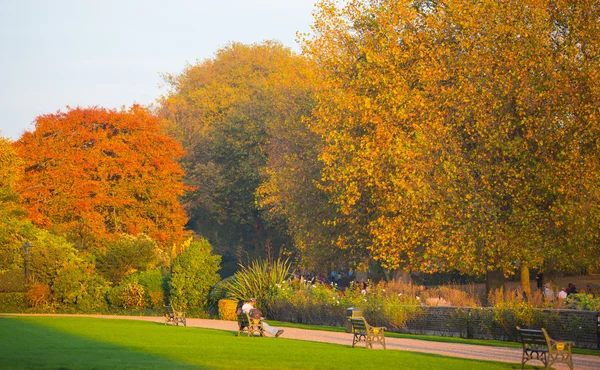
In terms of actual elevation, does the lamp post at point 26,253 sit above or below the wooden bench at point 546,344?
above

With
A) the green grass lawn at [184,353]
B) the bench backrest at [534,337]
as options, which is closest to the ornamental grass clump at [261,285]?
the green grass lawn at [184,353]

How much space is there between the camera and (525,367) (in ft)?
53.6

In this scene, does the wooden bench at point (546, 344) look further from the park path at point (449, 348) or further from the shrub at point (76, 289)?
the shrub at point (76, 289)

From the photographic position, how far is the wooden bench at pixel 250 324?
24500 millimetres

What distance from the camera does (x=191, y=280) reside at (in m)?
38.0

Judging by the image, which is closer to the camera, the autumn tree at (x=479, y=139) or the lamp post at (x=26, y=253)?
the autumn tree at (x=479, y=139)

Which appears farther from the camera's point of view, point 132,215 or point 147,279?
point 132,215

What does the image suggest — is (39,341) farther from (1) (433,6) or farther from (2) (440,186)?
(1) (433,6)

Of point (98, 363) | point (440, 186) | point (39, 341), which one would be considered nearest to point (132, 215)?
point (440, 186)

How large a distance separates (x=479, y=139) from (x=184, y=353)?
1749 centimetres

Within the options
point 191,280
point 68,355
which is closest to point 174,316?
point 191,280

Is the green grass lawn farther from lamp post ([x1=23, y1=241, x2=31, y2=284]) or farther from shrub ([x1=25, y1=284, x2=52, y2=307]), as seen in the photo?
shrub ([x1=25, y1=284, x2=52, y2=307])

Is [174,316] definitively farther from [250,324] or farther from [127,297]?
[127,297]

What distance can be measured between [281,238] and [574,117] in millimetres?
35548
